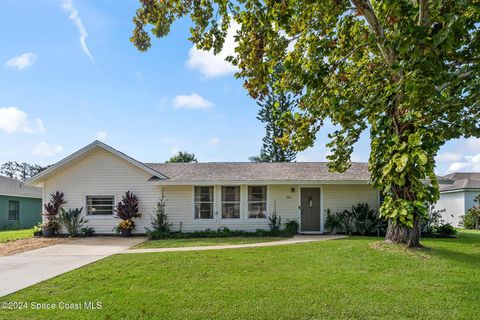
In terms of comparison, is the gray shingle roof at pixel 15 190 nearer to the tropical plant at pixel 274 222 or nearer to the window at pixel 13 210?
the window at pixel 13 210

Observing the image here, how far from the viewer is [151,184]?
15.3m

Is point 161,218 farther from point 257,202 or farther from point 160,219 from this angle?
point 257,202

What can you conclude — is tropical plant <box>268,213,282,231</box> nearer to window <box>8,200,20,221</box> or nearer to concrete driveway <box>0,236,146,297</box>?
concrete driveway <box>0,236,146,297</box>

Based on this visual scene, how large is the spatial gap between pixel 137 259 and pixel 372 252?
624cm

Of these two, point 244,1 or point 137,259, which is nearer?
point 244,1

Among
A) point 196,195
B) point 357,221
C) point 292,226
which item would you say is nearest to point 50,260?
point 196,195

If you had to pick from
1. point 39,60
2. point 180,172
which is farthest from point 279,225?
point 39,60

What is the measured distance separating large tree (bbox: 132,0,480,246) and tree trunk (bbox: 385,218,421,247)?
3 centimetres

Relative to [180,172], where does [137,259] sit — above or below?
below

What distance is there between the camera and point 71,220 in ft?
49.9

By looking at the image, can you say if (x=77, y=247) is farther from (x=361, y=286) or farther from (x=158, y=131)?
(x=361, y=286)

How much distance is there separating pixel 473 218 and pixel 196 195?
17.2m

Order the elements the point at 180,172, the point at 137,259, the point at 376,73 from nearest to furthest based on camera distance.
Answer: the point at 137,259 < the point at 376,73 < the point at 180,172

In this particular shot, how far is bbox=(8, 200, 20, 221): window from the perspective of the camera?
23.4m
